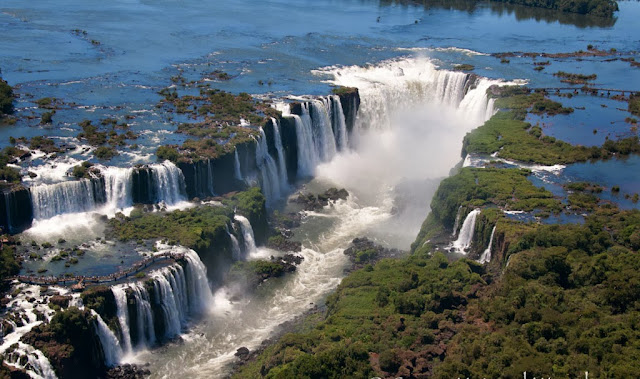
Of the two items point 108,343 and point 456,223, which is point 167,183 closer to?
point 108,343

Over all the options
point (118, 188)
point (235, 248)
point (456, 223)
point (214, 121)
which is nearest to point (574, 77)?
point (456, 223)

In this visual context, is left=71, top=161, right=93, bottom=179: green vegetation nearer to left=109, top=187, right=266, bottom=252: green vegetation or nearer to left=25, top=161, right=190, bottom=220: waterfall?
left=25, top=161, right=190, bottom=220: waterfall

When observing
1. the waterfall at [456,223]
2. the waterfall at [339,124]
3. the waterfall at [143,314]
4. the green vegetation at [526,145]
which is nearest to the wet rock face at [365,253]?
the waterfall at [456,223]

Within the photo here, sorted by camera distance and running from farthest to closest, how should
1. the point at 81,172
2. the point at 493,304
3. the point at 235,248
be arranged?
the point at 235,248, the point at 81,172, the point at 493,304

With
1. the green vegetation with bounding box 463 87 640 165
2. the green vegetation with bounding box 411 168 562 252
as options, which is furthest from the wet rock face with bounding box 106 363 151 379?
the green vegetation with bounding box 463 87 640 165

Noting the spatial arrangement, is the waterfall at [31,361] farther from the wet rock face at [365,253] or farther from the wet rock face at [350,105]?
the wet rock face at [350,105]

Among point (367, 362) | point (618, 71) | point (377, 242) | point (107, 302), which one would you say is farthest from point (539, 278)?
point (618, 71)
